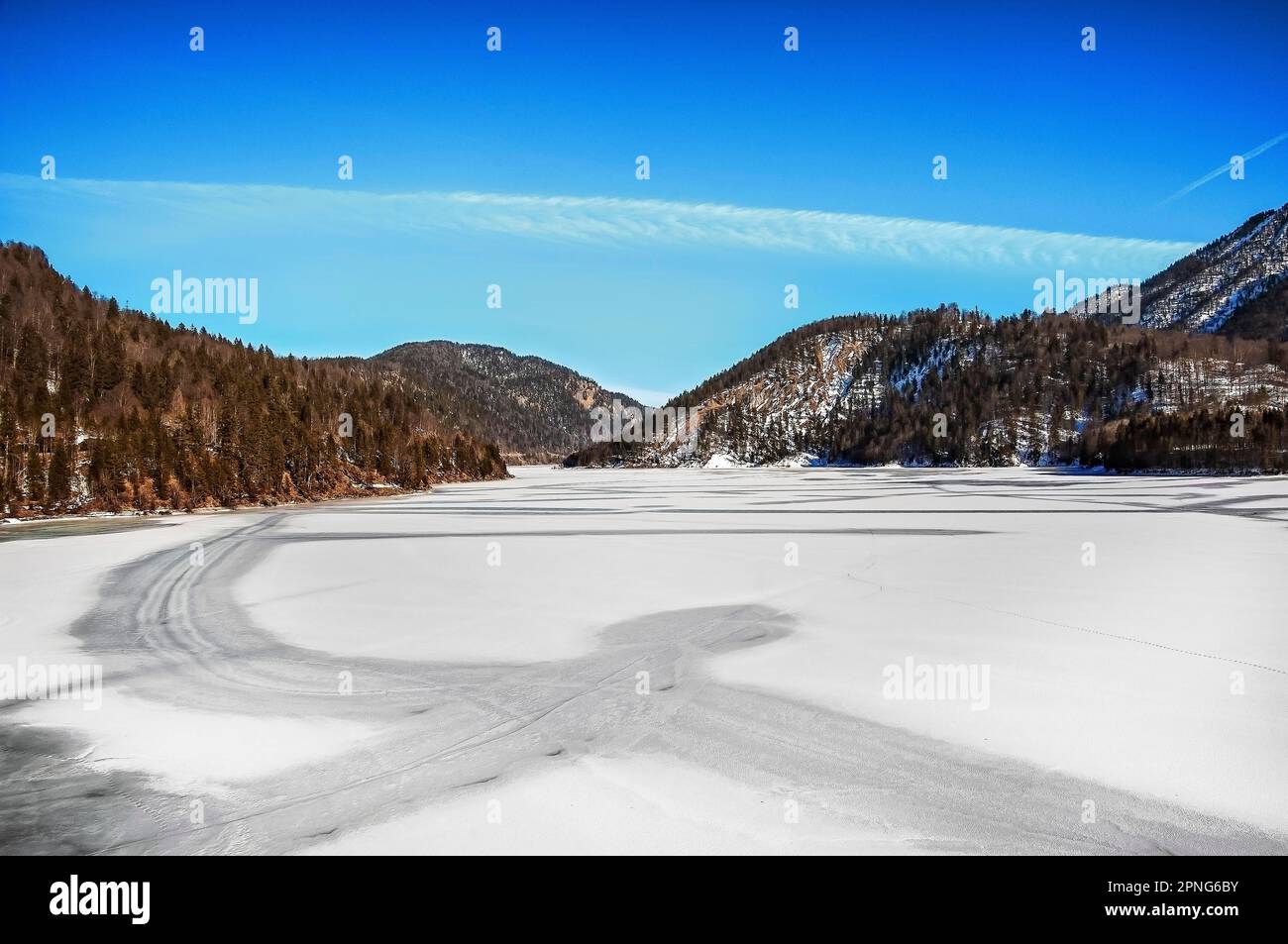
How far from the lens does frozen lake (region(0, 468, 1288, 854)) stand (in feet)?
16.2

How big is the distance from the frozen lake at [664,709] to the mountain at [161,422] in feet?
115

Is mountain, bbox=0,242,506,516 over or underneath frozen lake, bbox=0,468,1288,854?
over

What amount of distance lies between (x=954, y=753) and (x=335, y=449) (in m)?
74.1

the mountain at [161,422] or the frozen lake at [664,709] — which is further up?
the mountain at [161,422]

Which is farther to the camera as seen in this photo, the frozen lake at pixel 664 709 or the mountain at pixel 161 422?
the mountain at pixel 161 422

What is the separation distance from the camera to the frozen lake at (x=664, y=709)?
4.95 m

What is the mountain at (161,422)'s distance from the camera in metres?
45.1

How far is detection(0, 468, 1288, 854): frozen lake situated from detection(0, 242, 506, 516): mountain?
35.0 meters

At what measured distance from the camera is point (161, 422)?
52375 millimetres

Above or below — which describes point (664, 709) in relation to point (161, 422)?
below

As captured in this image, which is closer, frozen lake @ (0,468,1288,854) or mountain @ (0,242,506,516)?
frozen lake @ (0,468,1288,854)

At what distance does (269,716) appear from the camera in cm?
730

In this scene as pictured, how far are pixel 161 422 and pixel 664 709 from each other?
5783 cm
